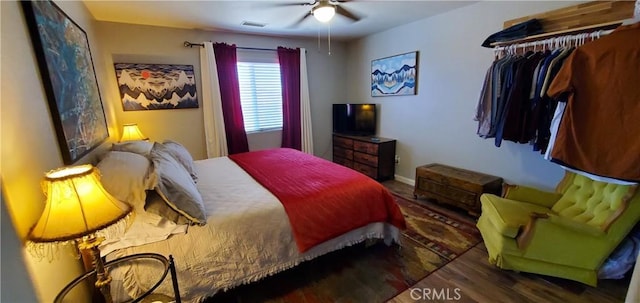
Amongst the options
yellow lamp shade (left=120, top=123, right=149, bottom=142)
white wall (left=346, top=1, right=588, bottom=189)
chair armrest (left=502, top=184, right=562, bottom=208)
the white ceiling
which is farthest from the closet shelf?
yellow lamp shade (left=120, top=123, right=149, bottom=142)

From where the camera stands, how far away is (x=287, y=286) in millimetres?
1862

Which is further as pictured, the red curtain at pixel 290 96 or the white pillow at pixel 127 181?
the red curtain at pixel 290 96

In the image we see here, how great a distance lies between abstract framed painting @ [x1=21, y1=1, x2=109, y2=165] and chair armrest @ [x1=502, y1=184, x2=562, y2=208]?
3.16m

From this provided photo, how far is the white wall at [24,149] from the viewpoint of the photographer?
A: 0.91 metres

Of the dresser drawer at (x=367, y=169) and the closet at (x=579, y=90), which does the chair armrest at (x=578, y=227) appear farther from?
the dresser drawer at (x=367, y=169)

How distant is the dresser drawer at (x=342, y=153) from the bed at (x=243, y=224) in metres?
2.00

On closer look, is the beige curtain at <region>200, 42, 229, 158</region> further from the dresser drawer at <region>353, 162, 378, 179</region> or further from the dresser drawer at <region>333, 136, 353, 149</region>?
the dresser drawer at <region>353, 162, 378, 179</region>

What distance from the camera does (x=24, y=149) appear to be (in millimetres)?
1036

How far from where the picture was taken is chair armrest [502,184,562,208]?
216cm

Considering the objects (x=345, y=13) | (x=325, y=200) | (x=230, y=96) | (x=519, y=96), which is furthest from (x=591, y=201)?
(x=230, y=96)

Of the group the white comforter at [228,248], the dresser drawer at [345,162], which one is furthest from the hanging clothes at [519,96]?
the dresser drawer at [345,162]

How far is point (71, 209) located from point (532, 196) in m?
2.98

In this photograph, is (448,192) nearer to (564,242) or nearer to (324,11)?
(564,242)

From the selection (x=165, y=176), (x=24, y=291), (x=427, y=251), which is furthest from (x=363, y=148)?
(x=24, y=291)
